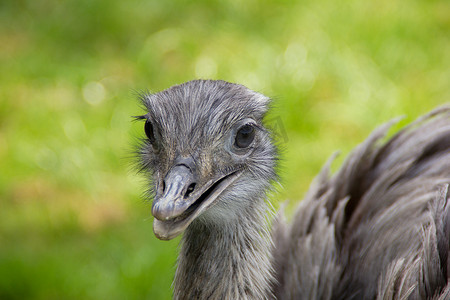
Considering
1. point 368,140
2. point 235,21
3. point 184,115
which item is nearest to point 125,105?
point 235,21

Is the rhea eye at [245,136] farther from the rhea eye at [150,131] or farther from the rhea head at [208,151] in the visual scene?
the rhea eye at [150,131]

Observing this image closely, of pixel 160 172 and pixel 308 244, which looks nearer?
pixel 160 172

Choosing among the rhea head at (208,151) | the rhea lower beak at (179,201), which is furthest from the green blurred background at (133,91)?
the rhea lower beak at (179,201)

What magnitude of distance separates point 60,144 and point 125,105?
47 centimetres

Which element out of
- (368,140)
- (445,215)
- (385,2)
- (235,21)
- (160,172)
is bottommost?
(445,215)

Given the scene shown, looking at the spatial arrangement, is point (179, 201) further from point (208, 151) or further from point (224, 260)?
point (224, 260)

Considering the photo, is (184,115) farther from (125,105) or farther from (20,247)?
(125,105)

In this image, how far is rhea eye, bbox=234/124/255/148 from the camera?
1953 millimetres

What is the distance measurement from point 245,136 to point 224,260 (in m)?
0.36

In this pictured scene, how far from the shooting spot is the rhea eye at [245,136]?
1953 mm

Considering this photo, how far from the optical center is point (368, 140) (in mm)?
2594

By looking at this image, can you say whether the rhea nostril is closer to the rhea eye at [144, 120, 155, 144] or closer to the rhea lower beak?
the rhea lower beak

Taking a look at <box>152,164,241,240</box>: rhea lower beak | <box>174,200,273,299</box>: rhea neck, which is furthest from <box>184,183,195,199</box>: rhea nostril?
<box>174,200,273,299</box>: rhea neck

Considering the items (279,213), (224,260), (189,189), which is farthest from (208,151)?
(279,213)
